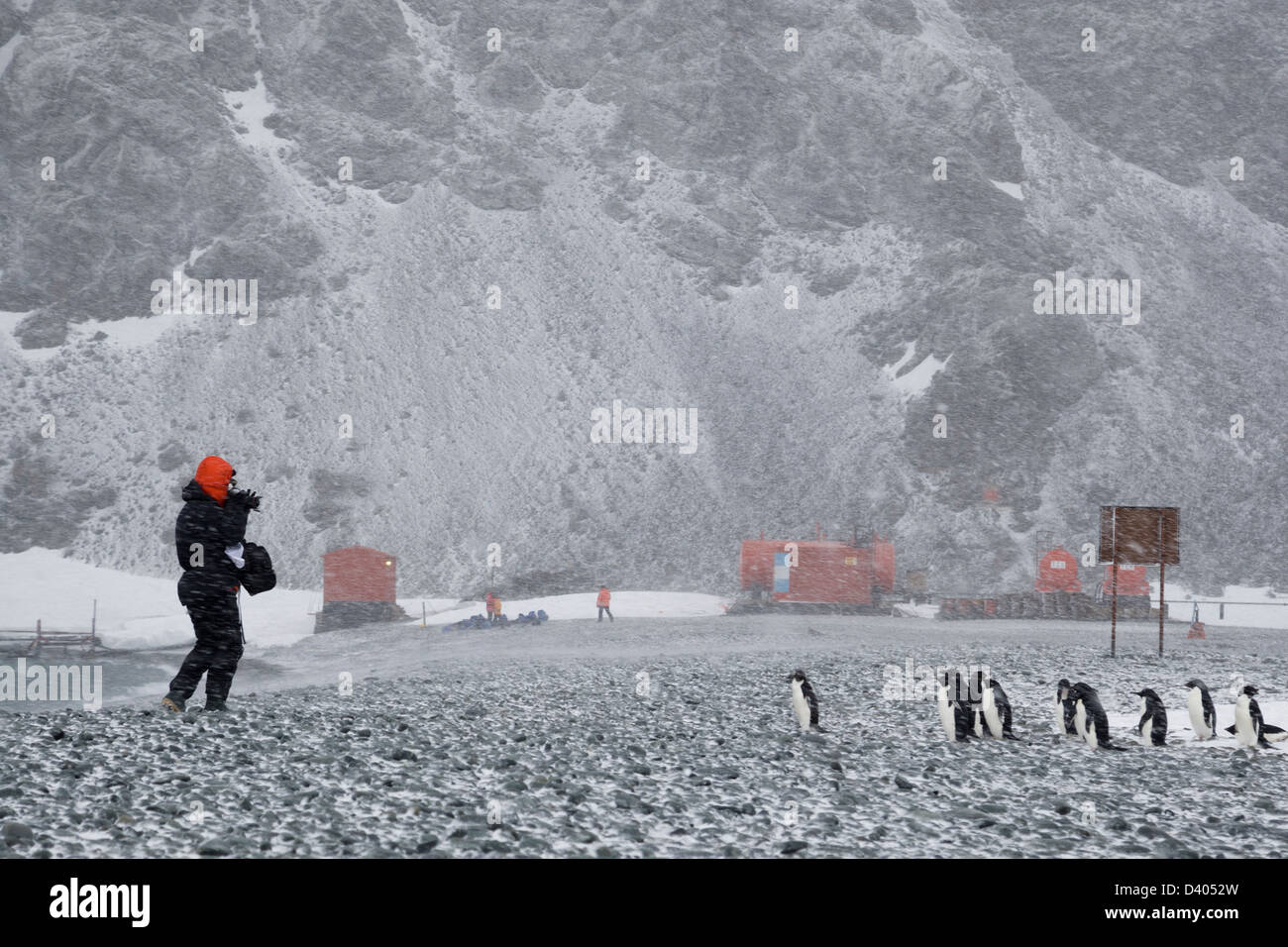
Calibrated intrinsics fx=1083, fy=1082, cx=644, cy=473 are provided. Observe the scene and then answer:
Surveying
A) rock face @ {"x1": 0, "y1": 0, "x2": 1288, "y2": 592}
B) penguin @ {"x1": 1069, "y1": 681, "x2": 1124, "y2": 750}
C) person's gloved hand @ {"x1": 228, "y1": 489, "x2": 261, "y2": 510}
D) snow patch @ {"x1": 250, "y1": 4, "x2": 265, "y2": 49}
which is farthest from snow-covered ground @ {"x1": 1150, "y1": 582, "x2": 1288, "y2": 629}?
snow patch @ {"x1": 250, "y1": 4, "x2": 265, "y2": 49}

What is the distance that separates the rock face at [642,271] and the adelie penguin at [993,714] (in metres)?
Answer: 35.3

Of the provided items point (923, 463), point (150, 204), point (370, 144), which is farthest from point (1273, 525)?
point (150, 204)

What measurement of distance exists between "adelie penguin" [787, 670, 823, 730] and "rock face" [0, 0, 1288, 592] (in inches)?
1370

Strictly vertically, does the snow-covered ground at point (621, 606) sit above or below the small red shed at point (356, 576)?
below

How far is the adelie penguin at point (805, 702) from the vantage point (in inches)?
449

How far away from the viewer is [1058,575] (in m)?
35.9

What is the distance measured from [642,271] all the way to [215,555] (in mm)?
54098

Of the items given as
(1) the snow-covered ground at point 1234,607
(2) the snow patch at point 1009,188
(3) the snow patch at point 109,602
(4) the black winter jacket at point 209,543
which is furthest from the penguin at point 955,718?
(2) the snow patch at point 1009,188

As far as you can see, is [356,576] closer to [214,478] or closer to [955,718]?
[214,478]

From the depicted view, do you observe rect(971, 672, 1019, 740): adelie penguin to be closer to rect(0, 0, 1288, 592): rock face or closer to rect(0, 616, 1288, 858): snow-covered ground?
rect(0, 616, 1288, 858): snow-covered ground

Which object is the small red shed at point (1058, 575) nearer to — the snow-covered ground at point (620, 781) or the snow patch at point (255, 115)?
the snow-covered ground at point (620, 781)

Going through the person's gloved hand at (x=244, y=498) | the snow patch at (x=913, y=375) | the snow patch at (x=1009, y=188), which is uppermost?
the snow patch at (x=1009, y=188)

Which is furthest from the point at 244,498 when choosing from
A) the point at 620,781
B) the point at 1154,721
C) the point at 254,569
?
the point at 1154,721

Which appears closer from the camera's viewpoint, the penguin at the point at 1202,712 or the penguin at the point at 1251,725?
the penguin at the point at 1251,725
